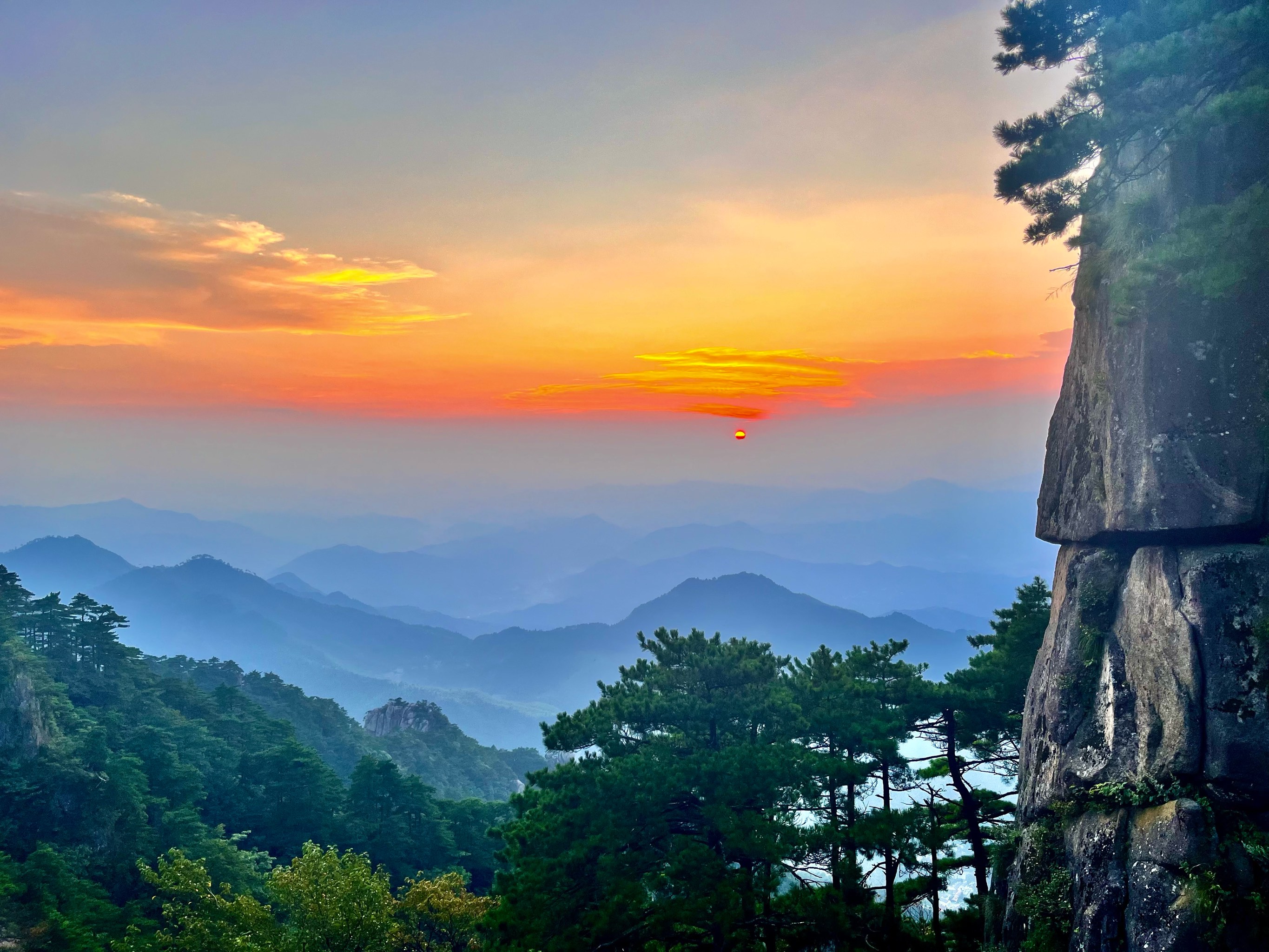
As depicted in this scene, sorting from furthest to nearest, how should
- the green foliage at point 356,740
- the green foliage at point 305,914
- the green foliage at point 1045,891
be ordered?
1. the green foliage at point 356,740
2. the green foliage at point 305,914
3. the green foliage at point 1045,891

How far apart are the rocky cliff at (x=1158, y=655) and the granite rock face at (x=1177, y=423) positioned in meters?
0.03

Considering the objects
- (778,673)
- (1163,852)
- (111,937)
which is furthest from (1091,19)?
(111,937)

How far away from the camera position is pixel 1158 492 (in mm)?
15055

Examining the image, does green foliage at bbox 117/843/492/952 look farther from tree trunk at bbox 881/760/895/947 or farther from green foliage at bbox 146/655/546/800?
green foliage at bbox 146/655/546/800

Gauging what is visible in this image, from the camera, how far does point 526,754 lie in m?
139

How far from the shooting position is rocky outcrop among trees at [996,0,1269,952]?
519 inches

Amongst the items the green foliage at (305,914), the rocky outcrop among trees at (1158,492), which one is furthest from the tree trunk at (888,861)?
the green foliage at (305,914)

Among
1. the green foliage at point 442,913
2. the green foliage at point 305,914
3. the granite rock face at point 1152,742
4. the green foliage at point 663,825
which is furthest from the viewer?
the green foliage at point 442,913

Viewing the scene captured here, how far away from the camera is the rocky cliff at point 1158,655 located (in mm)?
13148

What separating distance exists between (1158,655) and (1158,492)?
3.01 metres

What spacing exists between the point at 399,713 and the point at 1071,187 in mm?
125429

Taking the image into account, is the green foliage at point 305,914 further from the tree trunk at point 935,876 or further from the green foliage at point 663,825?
the tree trunk at point 935,876

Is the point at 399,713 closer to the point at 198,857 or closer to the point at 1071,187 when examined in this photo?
the point at 198,857

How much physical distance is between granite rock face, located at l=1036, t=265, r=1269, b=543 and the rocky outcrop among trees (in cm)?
3
